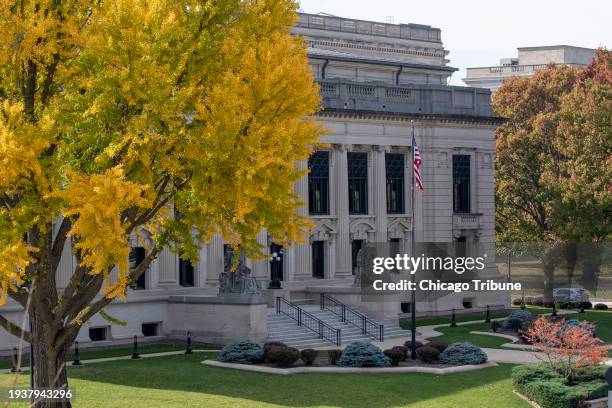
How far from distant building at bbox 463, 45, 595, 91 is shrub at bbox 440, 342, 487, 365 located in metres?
95.8

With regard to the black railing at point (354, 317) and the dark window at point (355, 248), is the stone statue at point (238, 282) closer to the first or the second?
the black railing at point (354, 317)

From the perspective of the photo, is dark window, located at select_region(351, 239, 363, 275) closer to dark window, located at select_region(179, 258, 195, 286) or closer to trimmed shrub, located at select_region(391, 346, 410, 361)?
dark window, located at select_region(179, 258, 195, 286)

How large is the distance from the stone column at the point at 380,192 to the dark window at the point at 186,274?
1239 centimetres

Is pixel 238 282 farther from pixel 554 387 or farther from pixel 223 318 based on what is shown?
pixel 554 387

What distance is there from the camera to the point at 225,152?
27.4 metres

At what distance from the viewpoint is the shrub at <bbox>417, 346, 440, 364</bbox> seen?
44.4 metres

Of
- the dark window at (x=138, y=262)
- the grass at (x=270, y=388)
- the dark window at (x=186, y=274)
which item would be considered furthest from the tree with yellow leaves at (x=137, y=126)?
the dark window at (x=186, y=274)

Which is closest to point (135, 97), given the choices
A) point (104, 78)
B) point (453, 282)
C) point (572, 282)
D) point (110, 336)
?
point (104, 78)

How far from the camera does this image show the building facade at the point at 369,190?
187ft

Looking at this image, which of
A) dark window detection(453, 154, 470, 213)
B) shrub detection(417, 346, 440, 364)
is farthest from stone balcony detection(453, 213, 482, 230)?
shrub detection(417, 346, 440, 364)

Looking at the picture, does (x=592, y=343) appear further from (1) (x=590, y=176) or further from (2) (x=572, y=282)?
(2) (x=572, y=282)

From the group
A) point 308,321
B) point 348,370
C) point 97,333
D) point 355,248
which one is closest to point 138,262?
point 97,333

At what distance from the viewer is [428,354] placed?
4434cm

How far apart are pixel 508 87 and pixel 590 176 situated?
21.0 metres
